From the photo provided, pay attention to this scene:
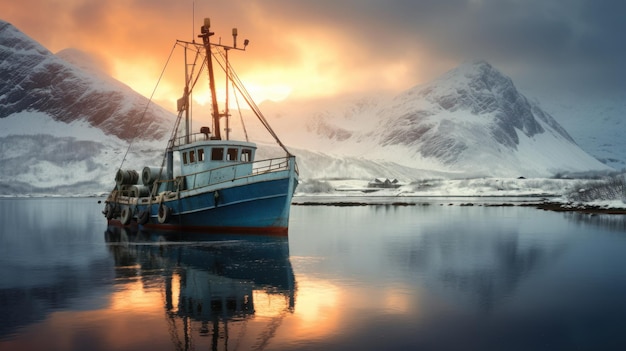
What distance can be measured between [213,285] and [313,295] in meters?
3.80

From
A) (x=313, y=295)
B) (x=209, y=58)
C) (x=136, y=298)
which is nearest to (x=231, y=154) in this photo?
(x=209, y=58)

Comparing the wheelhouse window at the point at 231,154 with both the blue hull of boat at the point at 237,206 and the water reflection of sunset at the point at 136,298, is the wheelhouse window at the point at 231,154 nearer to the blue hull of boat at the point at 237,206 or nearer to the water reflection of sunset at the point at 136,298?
the blue hull of boat at the point at 237,206

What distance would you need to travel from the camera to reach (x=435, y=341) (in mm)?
13359

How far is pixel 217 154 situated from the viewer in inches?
1581

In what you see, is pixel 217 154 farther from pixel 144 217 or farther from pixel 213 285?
pixel 213 285

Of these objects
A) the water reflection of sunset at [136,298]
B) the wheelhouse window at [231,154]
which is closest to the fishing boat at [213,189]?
the wheelhouse window at [231,154]

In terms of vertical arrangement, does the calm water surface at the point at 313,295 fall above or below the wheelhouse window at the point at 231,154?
below

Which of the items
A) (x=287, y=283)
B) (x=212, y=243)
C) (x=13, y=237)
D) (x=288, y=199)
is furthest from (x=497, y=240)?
(x=13, y=237)

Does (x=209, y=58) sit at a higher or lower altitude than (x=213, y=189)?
higher

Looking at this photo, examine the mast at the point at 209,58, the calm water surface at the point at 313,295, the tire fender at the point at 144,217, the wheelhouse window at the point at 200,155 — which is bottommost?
the calm water surface at the point at 313,295

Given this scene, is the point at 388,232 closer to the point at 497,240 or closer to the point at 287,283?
the point at 497,240

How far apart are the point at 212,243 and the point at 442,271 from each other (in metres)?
14.7

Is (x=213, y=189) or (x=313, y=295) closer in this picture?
(x=313, y=295)

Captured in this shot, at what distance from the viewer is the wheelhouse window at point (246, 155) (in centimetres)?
4056
